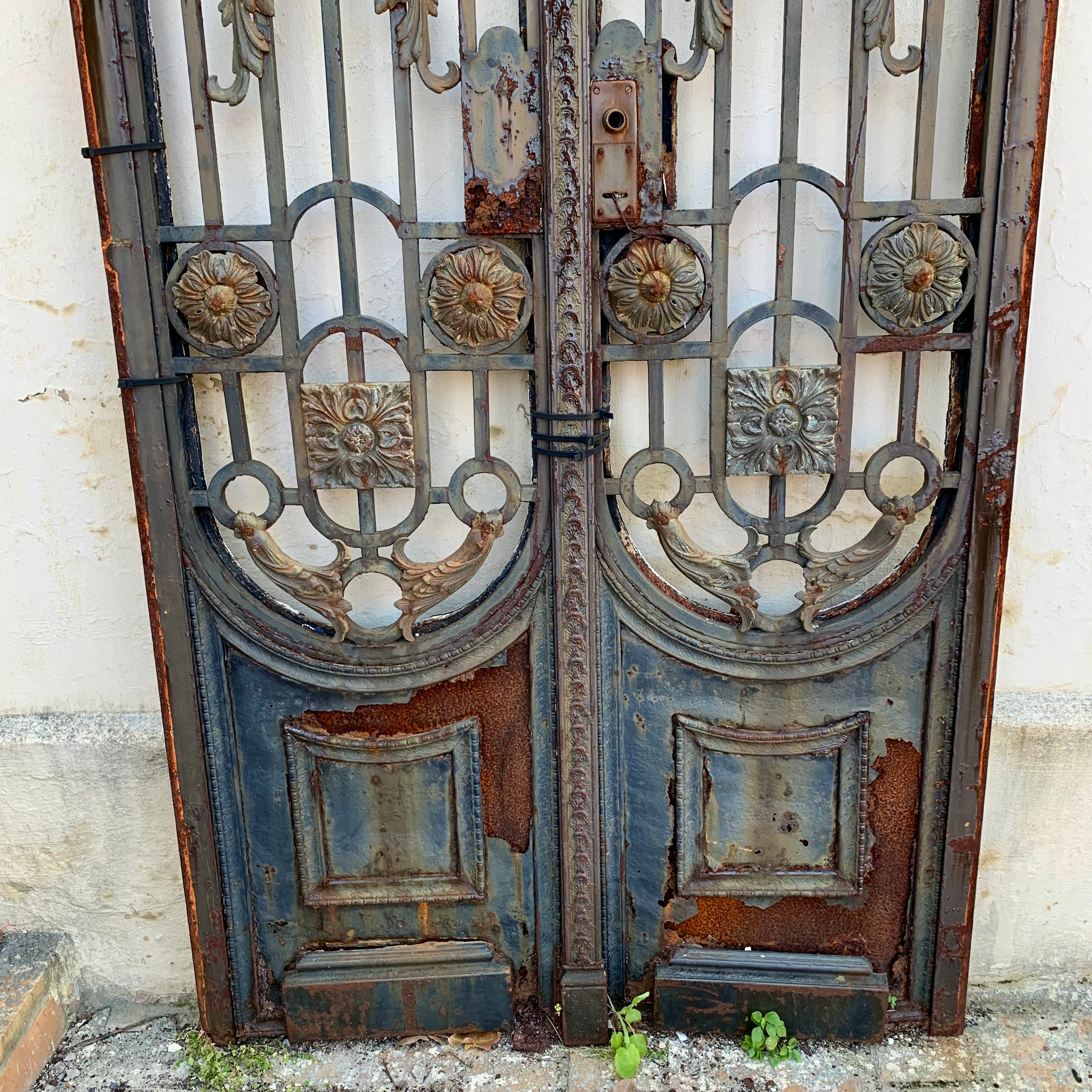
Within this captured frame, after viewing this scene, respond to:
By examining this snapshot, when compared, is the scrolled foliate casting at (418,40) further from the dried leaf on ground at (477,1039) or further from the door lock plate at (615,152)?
the dried leaf on ground at (477,1039)

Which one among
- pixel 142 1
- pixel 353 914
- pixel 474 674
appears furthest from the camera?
pixel 353 914

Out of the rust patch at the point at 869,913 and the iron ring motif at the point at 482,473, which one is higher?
the iron ring motif at the point at 482,473

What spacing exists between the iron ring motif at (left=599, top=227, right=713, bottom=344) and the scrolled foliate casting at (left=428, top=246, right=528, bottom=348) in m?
0.18

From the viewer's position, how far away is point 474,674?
2.14m

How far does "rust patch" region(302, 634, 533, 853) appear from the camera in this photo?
215cm

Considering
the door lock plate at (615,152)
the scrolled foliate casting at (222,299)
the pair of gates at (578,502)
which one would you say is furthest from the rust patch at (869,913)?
the scrolled foliate casting at (222,299)

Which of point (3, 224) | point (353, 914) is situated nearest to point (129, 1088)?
point (353, 914)

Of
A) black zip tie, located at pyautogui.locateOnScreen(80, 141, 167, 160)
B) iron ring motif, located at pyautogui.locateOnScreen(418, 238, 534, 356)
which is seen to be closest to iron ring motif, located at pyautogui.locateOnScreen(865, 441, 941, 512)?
iron ring motif, located at pyautogui.locateOnScreen(418, 238, 534, 356)

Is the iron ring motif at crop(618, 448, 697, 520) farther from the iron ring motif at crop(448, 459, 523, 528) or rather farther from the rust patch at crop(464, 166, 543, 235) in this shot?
the rust patch at crop(464, 166, 543, 235)

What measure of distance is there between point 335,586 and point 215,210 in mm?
788

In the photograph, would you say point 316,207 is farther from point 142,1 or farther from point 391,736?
point 391,736

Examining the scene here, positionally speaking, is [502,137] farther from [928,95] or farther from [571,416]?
[928,95]

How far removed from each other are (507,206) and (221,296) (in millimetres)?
589

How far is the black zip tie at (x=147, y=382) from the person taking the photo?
6.40 feet
